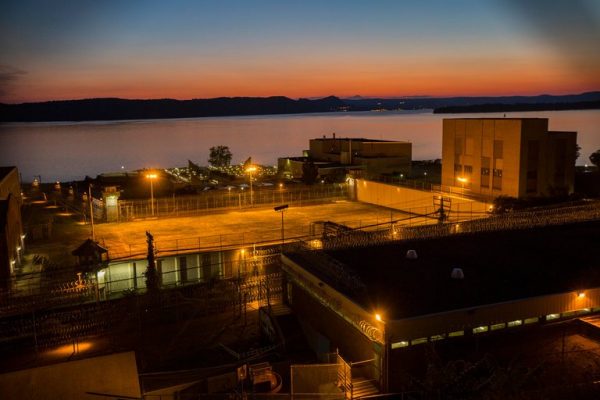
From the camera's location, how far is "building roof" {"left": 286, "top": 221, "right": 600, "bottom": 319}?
40.3ft

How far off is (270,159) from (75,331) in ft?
344

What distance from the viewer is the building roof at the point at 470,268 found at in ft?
40.3

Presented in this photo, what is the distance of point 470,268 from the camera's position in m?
14.6

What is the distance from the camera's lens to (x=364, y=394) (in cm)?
1090

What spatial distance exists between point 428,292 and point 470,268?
8.16 feet

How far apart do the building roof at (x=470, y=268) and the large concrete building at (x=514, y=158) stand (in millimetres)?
10072

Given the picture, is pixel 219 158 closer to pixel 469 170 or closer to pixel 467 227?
pixel 469 170

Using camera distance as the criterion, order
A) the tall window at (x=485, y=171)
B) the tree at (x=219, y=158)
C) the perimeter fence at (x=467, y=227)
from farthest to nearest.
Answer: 1. the tree at (x=219, y=158)
2. the tall window at (x=485, y=171)
3. the perimeter fence at (x=467, y=227)

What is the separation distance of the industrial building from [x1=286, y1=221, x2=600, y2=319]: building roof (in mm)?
25087

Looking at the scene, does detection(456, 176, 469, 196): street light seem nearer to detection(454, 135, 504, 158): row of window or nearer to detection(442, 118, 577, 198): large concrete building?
detection(442, 118, 577, 198): large concrete building

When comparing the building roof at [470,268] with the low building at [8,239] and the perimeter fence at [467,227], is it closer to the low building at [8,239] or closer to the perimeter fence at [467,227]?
the perimeter fence at [467,227]

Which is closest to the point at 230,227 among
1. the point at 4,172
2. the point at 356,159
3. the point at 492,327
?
the point at 4,172

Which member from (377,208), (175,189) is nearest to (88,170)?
(175,189)

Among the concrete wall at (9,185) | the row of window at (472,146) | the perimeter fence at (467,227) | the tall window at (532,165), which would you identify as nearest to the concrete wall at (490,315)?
the perimeter fence at (467,227)
